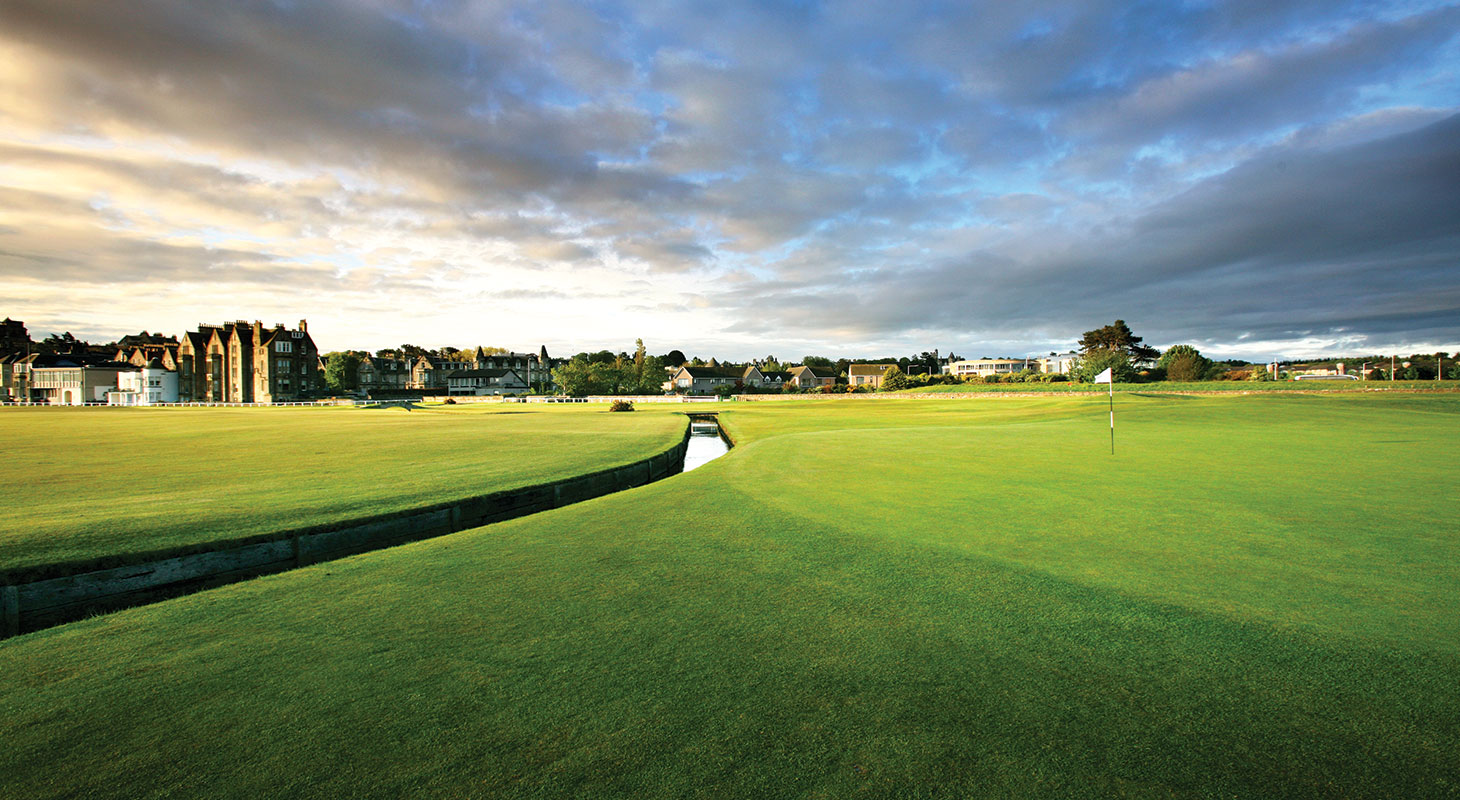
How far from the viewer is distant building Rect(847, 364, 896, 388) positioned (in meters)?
118

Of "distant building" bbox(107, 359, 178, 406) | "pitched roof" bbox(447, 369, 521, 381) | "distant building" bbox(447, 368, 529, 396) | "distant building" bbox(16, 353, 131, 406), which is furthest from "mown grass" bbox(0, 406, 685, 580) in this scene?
"pitched roof" bbox(447, 369, 521, 381)

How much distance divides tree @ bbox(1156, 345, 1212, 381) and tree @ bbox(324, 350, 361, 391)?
398 feet

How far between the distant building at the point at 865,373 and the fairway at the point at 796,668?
109107 mm

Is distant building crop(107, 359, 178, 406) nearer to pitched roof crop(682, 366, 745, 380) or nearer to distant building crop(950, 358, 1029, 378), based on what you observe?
pitched roof crop(682, 366, 745, 380)

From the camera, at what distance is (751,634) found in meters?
4.89

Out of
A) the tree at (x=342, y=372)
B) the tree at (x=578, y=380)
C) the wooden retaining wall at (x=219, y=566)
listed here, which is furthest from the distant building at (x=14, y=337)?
the wooden retaining wall at (x=219, y=566)

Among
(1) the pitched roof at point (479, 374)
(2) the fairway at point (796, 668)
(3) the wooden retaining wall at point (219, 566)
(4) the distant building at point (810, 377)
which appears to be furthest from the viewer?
(4) the distant building at point (810, 377)

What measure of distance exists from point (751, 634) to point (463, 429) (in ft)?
87.6

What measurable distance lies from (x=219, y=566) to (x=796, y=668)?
7.89 metres

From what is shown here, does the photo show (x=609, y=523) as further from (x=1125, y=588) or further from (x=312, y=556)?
(x=1125, y=588)

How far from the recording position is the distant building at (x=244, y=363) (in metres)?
83.6

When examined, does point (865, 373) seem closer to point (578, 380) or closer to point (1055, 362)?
point (1055, 362)

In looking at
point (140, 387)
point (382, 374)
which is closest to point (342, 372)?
point (382, 374)

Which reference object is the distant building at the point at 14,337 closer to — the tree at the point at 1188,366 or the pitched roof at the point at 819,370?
the pitched roof at the point at 819,370
